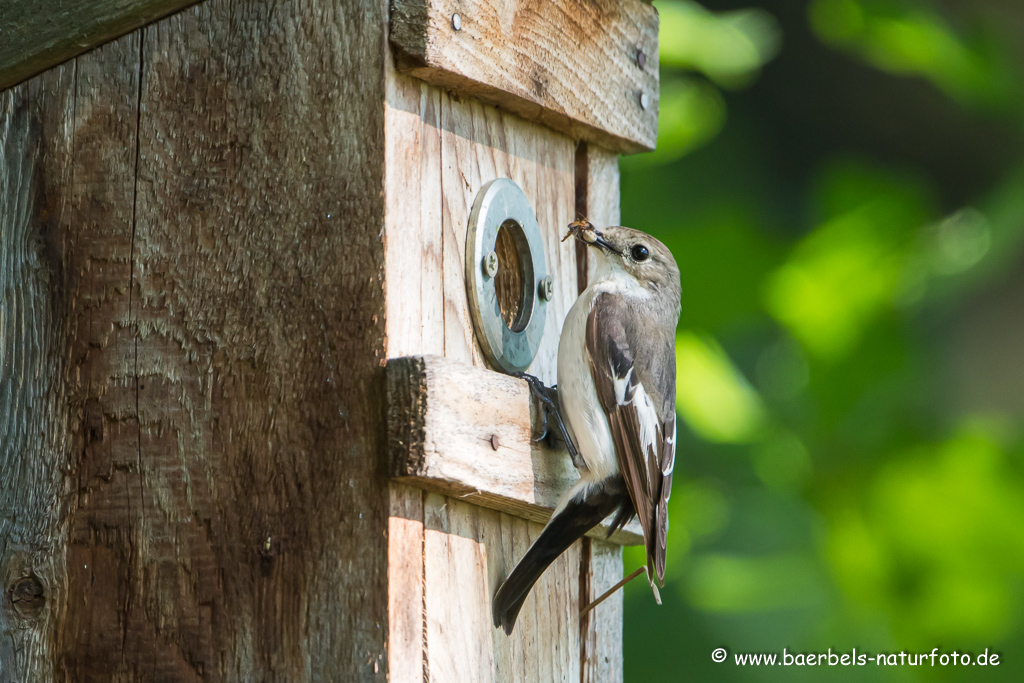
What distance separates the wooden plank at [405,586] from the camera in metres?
2.12

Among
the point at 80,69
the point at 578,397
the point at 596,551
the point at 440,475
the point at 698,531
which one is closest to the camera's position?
the point at 440,475

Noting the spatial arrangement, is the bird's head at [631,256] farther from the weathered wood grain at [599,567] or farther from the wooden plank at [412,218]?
the wooden plank at [412,218]

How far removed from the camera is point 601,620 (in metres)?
3.11

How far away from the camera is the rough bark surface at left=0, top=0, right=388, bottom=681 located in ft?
7.18

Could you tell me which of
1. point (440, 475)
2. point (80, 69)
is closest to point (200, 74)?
point (80, 69)

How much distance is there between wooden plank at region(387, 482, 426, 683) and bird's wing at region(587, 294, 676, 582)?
640mm

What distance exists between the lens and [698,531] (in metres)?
3.95

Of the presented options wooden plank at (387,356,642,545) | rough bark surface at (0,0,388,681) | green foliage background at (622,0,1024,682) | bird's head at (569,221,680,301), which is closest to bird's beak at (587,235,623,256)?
bird's head at (569,221,680,301)

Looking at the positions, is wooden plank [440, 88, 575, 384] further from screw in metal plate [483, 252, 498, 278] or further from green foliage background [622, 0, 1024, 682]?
green foliage background [622, 0, 1024, 682]

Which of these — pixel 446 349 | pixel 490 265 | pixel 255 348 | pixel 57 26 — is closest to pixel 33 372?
pixel 255 348

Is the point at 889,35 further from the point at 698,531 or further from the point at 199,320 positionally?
the point at 199,320

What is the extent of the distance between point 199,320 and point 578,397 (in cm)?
94

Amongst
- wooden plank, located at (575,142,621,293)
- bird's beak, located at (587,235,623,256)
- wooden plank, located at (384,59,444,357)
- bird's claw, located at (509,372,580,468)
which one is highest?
wooden plank, located at (575,142,621,293)

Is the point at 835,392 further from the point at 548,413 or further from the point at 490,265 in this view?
the point at 490,265
